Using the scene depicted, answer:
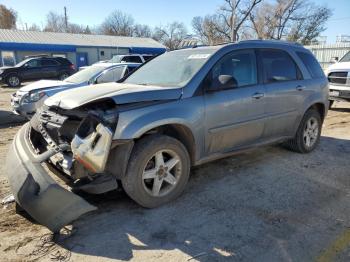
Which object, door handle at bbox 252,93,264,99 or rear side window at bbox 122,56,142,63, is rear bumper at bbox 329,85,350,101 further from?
rear side window at bbox 122,56,142,63

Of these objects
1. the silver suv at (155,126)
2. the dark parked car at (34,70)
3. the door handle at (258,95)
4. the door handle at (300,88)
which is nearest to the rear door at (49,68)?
the dark parked car at (34,70)

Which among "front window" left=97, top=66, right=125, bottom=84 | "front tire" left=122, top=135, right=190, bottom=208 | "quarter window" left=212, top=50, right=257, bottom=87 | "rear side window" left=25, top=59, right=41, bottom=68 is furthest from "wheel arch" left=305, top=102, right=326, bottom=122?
"rear side window" left=25, top=59, right=41, bottom=68

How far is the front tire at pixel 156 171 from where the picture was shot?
352 cm

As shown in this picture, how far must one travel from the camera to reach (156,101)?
3.67 m

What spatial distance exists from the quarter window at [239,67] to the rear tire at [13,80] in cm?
1973

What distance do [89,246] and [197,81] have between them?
7.21 ft

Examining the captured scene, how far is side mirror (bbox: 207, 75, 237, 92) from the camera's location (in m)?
4.00

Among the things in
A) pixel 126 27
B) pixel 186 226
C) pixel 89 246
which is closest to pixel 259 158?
pixel 186 226

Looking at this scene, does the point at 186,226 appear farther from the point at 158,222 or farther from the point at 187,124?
the point at 187,124

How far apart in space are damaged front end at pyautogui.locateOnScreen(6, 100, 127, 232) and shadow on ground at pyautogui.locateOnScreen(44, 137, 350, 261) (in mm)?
357

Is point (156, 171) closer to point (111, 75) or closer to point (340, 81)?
point (111, 75)

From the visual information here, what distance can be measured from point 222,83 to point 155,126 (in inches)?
41.0

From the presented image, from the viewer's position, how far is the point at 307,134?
19.2 feet

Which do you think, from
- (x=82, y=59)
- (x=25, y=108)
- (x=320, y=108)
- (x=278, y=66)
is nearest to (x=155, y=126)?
(x=278, y=66)
